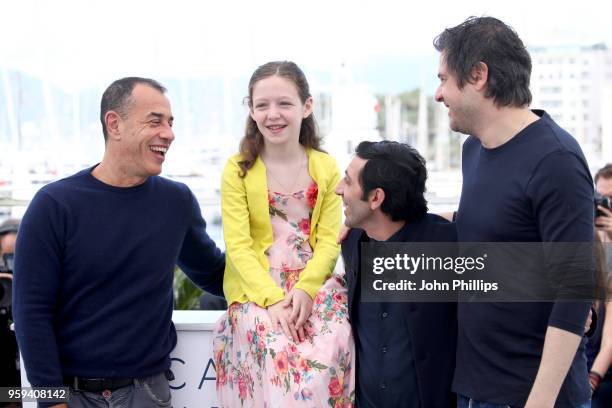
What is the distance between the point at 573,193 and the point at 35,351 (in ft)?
5.95

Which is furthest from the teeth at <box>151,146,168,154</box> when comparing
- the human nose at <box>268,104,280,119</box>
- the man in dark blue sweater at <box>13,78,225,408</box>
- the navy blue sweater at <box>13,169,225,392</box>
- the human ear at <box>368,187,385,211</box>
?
the human ear at <box>368,187,385,211</box>

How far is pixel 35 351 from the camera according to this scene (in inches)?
105

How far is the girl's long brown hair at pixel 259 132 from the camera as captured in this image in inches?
127

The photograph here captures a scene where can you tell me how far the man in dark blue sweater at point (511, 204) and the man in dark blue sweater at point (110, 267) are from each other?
1.12 meters

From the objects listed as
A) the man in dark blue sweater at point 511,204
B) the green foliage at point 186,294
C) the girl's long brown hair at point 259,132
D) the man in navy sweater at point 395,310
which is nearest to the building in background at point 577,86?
the green foliage at point 186,294

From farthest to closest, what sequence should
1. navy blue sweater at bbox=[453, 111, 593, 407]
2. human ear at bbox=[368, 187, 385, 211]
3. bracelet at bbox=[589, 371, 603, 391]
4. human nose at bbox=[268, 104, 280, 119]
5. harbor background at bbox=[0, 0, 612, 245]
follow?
harbor background at bbox=[0, 0, 612, 245] < bracelet at bbox=[589, 371, 603, 391] < human nose at bbox=[268, 104, 280, 119] < human ear at bbox=[368, 187, 385, 211] < navy blue sweater at bbox=[453, 111, 593, 407]

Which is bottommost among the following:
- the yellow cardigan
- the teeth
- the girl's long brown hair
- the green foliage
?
the green foliage

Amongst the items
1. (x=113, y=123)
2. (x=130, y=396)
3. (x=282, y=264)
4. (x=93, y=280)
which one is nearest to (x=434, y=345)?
(x=282, y=264)

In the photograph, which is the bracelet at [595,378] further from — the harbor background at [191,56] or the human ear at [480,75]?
the harbor background at [191,56]

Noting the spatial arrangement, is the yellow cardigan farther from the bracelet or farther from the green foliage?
the green foliage

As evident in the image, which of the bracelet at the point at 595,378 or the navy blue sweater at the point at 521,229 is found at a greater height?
the navy blue sweater at the point at 521,229

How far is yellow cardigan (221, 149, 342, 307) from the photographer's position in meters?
3.01

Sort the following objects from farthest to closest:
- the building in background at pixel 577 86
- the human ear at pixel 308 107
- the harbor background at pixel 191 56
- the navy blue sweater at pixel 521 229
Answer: the building in background at pixel 577 86
the harbor background at pixel 191 56
the human ear at pixel 308 107
the navy blue sweater at pixel 521 229

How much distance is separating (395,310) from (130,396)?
1013 millimetres
